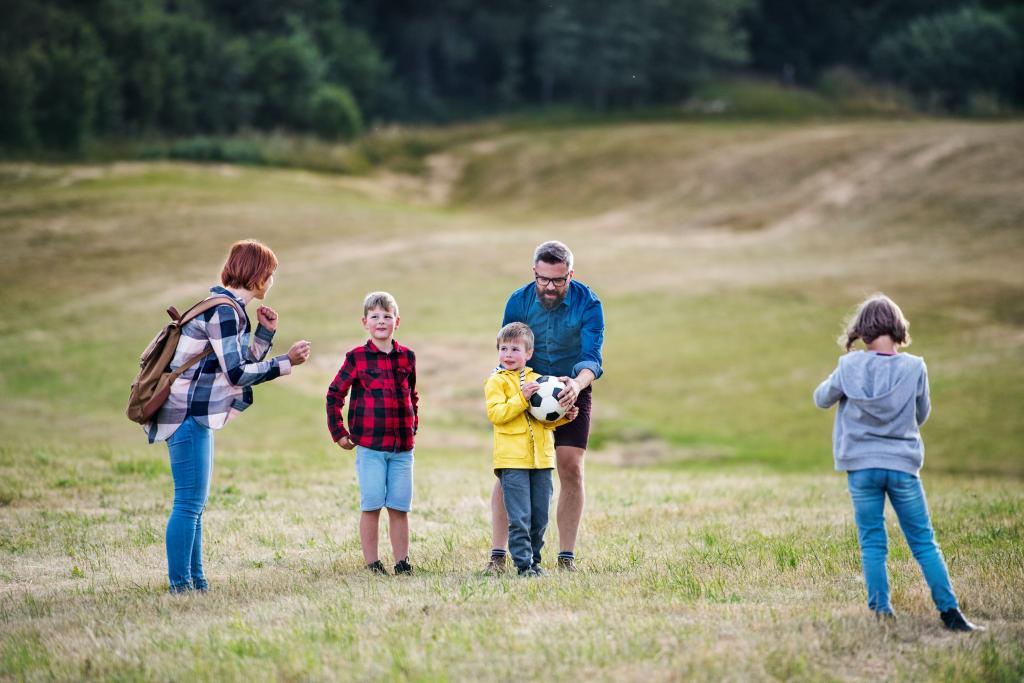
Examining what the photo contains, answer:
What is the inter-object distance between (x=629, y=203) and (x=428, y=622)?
46.8 m

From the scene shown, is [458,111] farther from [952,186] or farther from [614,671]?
[614,671]

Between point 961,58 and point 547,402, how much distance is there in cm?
8063

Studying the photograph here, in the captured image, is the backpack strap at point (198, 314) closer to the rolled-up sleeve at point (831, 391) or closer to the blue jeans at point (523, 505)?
the blue jeans at point (523, 505)

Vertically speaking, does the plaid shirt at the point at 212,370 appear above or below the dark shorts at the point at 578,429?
above

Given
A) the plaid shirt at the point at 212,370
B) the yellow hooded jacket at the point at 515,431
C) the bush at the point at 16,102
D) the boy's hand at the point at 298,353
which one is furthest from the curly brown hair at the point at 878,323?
the bush at the point at 16,102

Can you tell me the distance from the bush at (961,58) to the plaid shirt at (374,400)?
247ft

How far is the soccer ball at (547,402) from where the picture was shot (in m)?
7.27

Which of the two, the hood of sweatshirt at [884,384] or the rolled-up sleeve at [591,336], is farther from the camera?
the rolled-up sleeve at [591,336]

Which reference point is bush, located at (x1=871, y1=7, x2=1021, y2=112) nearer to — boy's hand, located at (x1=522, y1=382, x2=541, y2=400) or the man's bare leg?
the man's bare leg

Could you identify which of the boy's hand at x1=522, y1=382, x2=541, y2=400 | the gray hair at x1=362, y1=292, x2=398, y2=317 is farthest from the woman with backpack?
the boy's hand at x1=522, y1=382, x2=541, y2=400

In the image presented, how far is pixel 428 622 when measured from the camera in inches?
240

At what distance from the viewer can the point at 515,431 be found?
7.52 metres

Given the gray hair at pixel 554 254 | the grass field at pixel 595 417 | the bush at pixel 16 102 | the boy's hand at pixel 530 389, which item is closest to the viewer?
the grass field at pixel 595 417

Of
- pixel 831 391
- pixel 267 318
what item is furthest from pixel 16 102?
pixel 831 391
